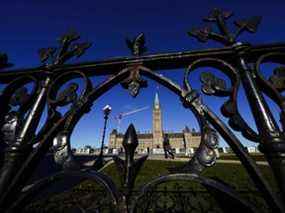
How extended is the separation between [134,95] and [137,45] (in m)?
0.51

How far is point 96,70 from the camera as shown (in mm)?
1654

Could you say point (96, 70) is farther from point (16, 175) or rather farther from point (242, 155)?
point (242, 155)

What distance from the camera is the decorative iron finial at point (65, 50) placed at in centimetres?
176

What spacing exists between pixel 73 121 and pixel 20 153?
0.42m

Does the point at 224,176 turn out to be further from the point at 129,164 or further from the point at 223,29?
the point at 129,164

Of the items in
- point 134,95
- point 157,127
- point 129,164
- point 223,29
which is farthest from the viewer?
point 157,127

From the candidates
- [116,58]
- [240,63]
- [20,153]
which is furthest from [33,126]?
[240,63]

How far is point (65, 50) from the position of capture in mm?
1842

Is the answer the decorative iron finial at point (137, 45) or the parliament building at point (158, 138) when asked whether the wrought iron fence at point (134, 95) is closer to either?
the decorative iron finial at point (137, 45)

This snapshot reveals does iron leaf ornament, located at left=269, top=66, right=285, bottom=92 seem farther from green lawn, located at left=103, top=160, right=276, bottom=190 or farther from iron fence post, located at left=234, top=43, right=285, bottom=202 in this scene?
green lawn, located at left=103, top=160, right=276, bottom=190

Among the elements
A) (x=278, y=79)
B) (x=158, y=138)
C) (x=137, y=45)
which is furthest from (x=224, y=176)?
(x=158, y=138)

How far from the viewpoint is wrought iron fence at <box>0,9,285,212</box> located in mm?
1046

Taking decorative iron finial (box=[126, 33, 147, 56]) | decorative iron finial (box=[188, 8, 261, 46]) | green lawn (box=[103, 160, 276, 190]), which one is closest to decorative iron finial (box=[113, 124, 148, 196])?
green lawn (box=[103, 160, 276, 190])

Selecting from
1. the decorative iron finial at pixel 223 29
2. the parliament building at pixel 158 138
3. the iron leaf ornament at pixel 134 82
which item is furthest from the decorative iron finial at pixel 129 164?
the parliament building at pixel 158 138
